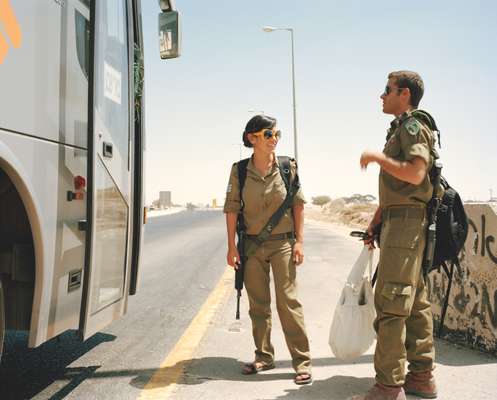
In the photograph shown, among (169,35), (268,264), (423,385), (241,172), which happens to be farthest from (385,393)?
(169,35)

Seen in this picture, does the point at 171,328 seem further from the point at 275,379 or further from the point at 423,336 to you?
the point at 423,336

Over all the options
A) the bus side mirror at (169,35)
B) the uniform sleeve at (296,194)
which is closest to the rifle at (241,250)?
the uniform sleeve at (296,194)

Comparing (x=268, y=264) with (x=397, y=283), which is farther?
(x=268, y=264)

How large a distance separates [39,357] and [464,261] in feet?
11.9

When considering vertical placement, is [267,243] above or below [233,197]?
below

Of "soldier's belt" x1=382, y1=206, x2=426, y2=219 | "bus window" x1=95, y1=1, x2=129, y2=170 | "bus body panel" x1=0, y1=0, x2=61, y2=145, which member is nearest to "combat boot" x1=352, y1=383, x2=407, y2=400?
"soldier's belt" x1=382, y1=206, x2=426, y2=219

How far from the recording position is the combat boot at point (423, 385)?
376 centimetres

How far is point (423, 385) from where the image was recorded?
3.76 metres

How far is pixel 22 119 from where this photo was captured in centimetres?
282

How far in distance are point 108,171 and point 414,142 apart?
1913 mm

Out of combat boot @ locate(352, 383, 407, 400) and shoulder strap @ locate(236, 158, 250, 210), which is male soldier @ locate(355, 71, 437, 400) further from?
shoulder strap @ locate(236, 158, 250, 210)

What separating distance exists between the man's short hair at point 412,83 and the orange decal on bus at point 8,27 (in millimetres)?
2199

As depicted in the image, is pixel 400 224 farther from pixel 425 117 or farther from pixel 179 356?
pixel 179 356

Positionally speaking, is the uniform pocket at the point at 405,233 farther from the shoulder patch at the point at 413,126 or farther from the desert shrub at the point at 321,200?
the desert shrub at the point at 321,200
